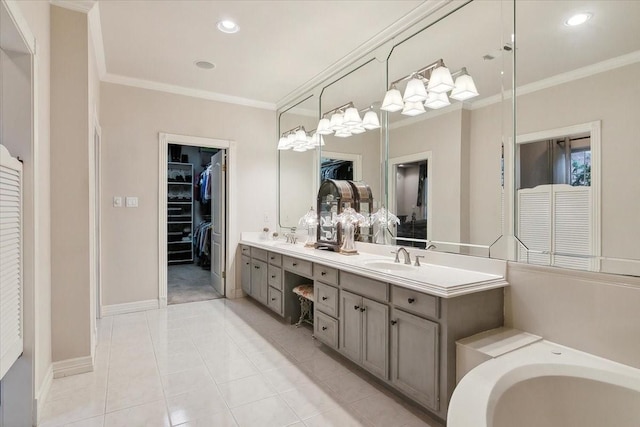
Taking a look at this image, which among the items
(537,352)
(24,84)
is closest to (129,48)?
(24,84)

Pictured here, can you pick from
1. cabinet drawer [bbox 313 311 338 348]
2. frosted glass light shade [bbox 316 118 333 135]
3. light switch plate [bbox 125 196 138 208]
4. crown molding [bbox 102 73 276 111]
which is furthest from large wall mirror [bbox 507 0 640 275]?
light switch plate [bbox 125 196 138 208]

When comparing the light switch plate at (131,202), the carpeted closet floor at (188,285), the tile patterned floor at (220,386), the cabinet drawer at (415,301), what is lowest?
the tile patterned floor at (220,386)

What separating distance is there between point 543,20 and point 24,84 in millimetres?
2943

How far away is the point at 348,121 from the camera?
3.30m

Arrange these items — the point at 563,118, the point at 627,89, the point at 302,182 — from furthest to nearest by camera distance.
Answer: the point at 302,182 → the point at 563,118 → the point at 627,89

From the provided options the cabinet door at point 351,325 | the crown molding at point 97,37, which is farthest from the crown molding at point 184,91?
the cabinet door at point 351,325

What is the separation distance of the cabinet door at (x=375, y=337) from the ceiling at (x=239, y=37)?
2.18 meters

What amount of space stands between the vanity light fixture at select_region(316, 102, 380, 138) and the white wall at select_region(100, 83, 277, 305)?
161 cm

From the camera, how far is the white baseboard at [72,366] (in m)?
2.39

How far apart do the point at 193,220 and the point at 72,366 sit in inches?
212

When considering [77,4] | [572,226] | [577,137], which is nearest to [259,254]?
[77,4]

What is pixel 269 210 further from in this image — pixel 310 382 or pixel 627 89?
pixel 627 89

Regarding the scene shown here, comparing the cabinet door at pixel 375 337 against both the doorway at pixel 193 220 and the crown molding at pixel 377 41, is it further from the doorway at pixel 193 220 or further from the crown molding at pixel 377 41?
the doorway at pixel 193 220

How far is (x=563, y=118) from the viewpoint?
183cm
